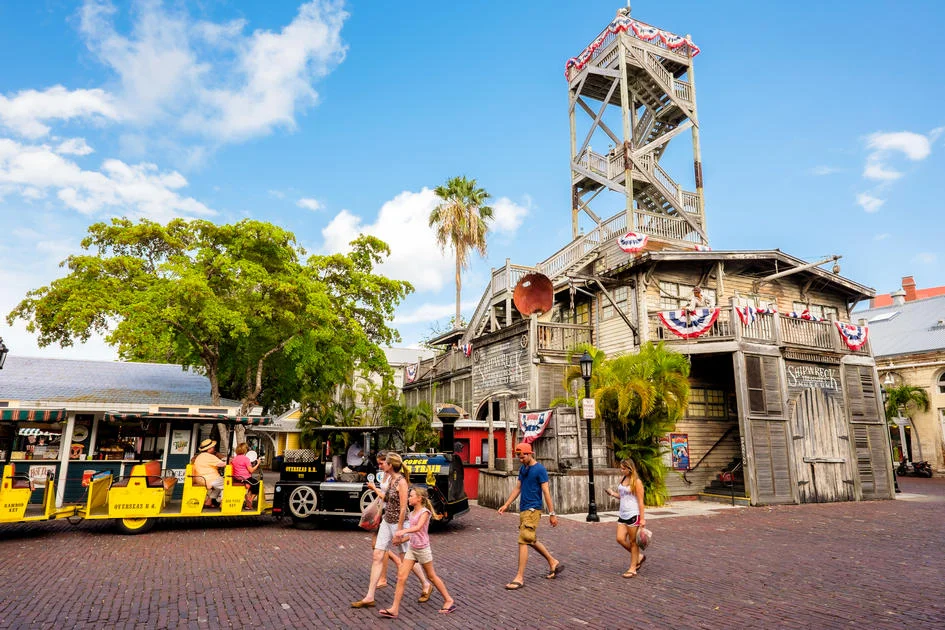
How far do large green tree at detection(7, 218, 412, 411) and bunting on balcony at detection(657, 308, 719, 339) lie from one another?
37.3 feet

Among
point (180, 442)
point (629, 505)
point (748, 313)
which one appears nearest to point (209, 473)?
point (180, 442)

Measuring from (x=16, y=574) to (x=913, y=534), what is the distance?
15.5 m

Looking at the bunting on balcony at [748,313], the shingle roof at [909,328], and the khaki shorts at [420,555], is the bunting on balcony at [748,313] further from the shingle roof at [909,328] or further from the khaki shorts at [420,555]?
the shingle roof at [909,328]

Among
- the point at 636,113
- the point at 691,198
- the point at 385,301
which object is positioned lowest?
the point at 385,301

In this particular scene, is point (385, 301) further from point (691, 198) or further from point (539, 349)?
point (691, 198)

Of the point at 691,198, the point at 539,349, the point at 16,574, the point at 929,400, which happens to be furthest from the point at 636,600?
the point at 929,400

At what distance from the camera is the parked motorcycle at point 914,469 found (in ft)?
98.3

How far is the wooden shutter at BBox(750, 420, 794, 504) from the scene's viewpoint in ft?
54.1

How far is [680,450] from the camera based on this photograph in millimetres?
18828

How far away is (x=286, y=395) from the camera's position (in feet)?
89.8

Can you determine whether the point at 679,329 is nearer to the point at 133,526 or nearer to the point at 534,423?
the point at 534,423

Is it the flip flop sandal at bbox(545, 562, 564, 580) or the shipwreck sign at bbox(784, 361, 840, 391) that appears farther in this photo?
the shipwreck sign at bbox(784, 361, 840, 391)

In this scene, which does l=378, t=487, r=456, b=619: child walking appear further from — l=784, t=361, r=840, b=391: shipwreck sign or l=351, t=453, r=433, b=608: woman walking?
l=784, t=361, r=840, b=391: shipwreck sign

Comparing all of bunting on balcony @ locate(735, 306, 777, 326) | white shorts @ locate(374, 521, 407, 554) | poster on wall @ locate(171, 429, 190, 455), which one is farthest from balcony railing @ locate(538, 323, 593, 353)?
white shorts @ locate(374, 521, 407, 554)
